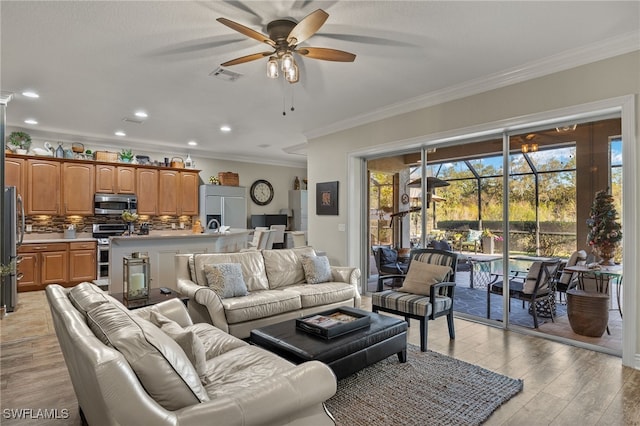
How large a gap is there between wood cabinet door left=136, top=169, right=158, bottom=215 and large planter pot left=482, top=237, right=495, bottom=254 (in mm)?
6423

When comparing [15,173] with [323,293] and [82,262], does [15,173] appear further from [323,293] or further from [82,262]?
[323,293]

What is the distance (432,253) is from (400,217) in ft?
4.96

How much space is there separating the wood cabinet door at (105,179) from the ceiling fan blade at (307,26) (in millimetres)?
5805

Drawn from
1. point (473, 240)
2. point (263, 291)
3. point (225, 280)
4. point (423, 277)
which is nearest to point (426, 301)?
point (423, 277)

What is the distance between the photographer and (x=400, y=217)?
5.43m

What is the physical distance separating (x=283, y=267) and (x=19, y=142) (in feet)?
17.8

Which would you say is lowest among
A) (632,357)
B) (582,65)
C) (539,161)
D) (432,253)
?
(632,357)

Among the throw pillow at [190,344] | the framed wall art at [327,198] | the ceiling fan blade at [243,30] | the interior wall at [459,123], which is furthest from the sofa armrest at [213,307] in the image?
the framed wall art at [327,198]

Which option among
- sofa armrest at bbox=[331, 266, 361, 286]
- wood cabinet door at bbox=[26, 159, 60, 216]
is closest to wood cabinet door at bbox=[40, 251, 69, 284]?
wood cabinet door at bbox=[26, 159, 60, 216]

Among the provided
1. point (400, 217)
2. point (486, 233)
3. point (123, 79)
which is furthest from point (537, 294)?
point (123, 79)

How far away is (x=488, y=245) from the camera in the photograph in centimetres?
436

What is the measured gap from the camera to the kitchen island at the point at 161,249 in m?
4.77

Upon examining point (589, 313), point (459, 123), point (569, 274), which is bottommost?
point (589, 313)

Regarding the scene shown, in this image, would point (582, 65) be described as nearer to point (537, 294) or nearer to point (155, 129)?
point (537, 294)
